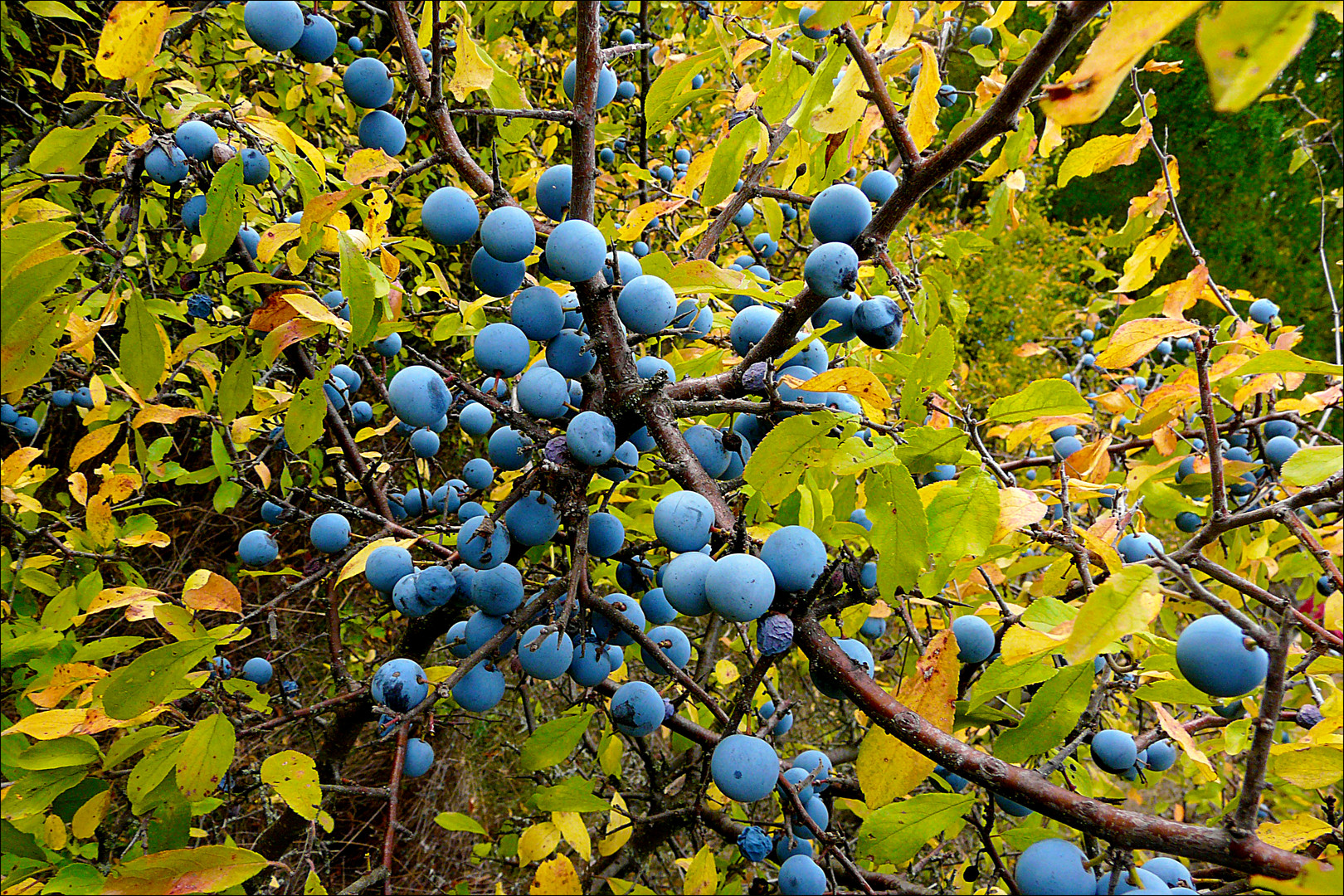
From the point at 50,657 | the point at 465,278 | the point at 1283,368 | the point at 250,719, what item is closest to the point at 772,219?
the point at 1283,368

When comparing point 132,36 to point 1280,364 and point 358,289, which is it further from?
point 1280,364

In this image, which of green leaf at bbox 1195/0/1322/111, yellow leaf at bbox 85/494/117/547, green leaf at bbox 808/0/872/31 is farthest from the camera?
yellow leaf at bbox 85/494/117/547

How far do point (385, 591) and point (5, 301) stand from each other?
75cm

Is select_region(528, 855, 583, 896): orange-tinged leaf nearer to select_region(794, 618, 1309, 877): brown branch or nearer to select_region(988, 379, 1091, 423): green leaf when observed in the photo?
select_region(794, 618, 1309, 877): brown branch

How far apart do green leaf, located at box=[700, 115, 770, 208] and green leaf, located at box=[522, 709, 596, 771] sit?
969 mm

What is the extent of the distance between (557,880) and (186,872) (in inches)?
29.1

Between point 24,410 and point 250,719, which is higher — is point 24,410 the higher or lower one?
the lower one

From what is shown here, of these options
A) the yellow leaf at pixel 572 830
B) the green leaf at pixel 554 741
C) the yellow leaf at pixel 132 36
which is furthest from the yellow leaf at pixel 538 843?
the yellow leaf at pixel 132 36

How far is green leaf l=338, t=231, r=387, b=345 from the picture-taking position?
1.03 meters

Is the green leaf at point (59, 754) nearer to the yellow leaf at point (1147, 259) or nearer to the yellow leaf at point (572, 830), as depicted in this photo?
the yellow leaf at point (572, 830)

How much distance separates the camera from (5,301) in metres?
0.90

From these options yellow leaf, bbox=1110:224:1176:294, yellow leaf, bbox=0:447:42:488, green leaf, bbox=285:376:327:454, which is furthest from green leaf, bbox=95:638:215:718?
yellow leaf, bbox=1110:224:1176:294

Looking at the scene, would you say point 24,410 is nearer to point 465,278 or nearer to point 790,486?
point 465,278

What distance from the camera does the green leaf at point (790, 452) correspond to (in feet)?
2.94
